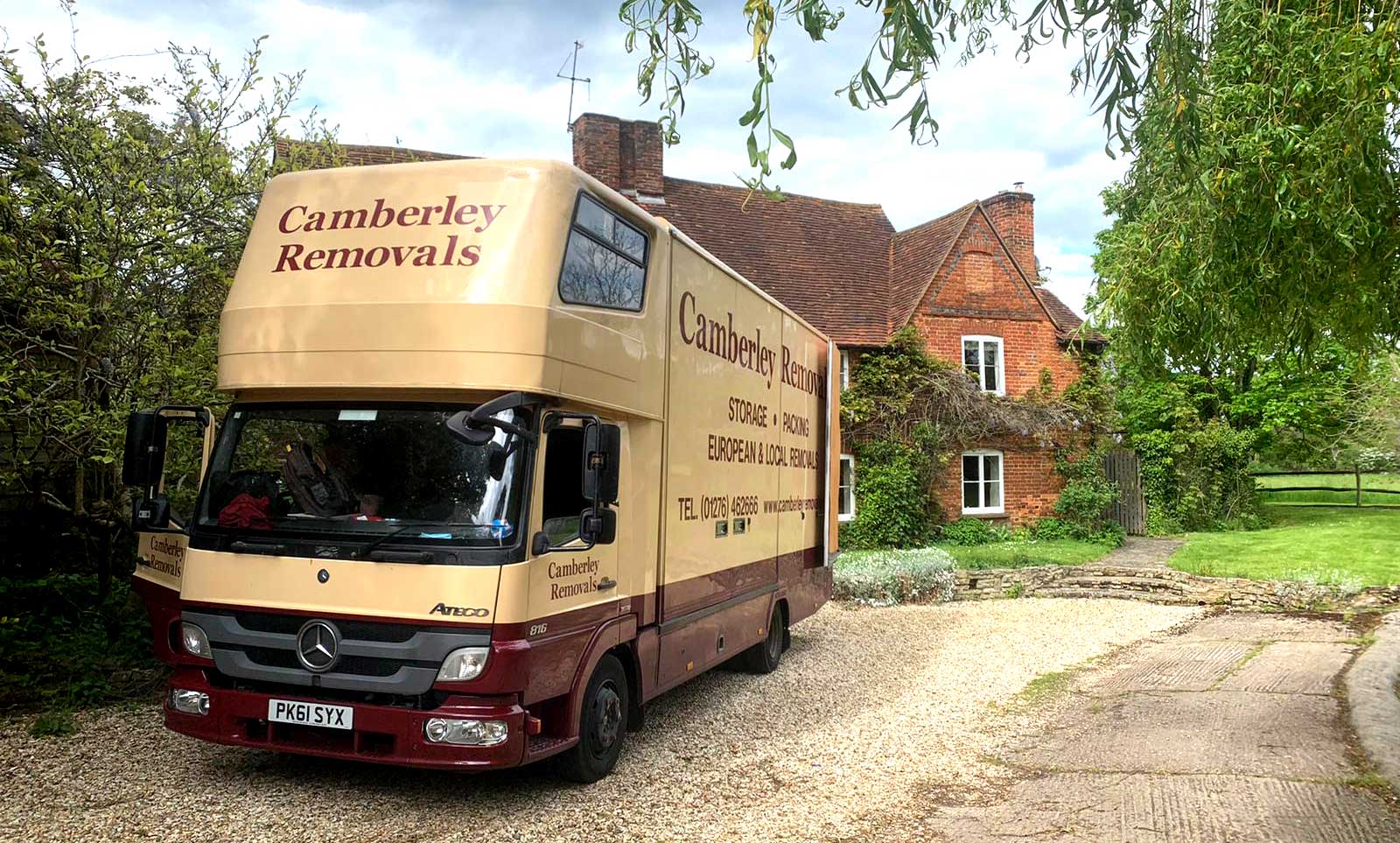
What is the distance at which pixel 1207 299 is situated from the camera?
6305 millimetres

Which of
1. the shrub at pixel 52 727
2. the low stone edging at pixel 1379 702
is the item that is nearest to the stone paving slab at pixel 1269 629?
the low stone edging at pixel 1379 702

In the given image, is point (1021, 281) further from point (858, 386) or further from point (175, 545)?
point (175, 545)

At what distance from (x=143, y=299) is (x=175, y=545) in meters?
2.48

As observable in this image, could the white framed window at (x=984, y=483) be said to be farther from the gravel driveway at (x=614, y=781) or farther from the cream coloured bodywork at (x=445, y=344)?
the cream coloured bodywork at (x=445, y=344)

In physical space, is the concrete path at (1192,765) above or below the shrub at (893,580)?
below

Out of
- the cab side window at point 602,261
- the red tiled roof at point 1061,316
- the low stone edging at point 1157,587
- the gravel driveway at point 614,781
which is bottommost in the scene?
the gravel driveway at point 614,781

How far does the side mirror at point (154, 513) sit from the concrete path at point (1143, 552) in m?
16.0

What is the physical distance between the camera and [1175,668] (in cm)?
1002

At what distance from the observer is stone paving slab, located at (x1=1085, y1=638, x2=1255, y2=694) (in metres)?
9.20

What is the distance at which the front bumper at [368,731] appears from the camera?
5.02 metres

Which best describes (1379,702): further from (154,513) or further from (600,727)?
(154,513)

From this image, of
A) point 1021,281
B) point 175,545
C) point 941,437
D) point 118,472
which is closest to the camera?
point 175,545

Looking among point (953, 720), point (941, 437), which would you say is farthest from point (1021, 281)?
point (953, 720)

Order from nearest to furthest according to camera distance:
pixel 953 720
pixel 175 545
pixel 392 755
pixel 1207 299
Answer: pixel 392 755 < pixel 1207 299 < pixel 175 545 < pixel 953 720
